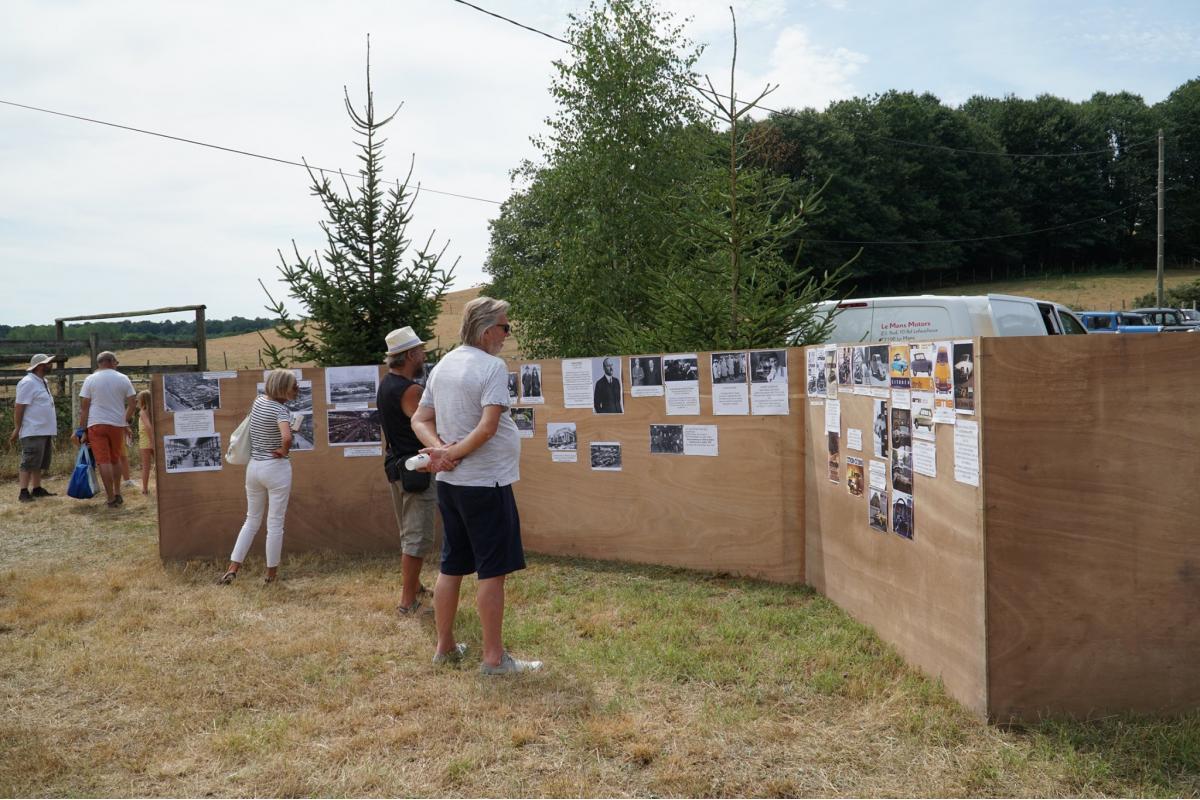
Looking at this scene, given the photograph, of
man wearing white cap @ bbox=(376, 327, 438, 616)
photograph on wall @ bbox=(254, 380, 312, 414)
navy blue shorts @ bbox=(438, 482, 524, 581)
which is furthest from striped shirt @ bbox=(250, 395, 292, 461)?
navy blue shorts @ bbox=(438, 482, 524, 581)

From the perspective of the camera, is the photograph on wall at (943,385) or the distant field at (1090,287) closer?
the photograph on wall at (943,385)

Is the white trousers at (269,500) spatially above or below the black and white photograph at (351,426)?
below

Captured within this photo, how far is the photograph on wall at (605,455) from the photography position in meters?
6.81

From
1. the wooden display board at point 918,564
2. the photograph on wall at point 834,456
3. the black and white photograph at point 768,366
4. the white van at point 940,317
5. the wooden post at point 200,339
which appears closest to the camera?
the wooden display board at point 918,564

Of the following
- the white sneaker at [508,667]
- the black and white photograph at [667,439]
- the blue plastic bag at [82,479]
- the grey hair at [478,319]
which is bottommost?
the white sneaker at [508,667]

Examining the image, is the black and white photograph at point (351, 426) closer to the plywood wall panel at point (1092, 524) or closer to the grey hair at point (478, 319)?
the grey hair at point (478, 319)

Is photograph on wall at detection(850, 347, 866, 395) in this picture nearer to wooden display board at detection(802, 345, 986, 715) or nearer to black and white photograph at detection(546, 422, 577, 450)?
wooden display board at detection(802, 345, 986, 715)

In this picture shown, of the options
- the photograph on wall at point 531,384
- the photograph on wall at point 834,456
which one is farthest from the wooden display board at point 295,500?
the photograph on wall at point 834,456

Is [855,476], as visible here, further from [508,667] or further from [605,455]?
[605,455]

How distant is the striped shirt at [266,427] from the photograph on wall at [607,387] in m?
2.25

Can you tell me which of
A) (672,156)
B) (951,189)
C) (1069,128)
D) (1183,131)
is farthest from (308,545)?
(1183,131)

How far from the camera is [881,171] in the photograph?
57688 millimetres

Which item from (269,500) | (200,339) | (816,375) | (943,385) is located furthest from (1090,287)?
(943,385)

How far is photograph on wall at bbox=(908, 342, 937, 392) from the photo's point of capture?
396 cm
